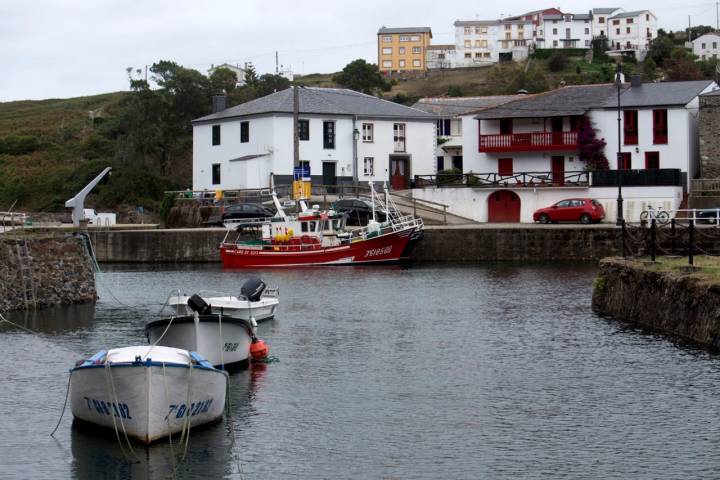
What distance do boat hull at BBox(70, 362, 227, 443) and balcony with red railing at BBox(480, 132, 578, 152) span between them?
173 feet

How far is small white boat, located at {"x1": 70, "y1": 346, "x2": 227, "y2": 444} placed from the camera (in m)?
18.5

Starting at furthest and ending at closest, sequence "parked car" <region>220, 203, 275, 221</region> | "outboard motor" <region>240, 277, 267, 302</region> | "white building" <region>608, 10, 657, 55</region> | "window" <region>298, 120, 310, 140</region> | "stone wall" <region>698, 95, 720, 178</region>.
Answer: "white building" <region>608, 10, 657, 55</region> < "window" <region>298, 120, 310, 140</region> < "stone wall" <region>698, 95, 720, 178</region> < "parked car" <region>220, 203, 275, 221</region> < "outboard motor" <region>240, 277, 267, 302</region>

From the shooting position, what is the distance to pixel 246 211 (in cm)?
6500

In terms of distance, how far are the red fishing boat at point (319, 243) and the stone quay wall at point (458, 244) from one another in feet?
7.21

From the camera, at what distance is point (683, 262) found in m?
33.0

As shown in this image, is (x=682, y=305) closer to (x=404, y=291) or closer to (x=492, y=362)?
(x=492, y=362)

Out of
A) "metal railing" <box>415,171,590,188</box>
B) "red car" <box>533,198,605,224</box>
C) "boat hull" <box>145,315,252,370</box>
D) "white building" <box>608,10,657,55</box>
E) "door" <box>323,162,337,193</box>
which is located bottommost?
"boat hull" <box>145,315,252,370</box>

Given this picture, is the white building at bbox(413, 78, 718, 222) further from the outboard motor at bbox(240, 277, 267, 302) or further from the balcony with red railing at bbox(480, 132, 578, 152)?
the outboard motor at bbox(240, 277, 267, 302)

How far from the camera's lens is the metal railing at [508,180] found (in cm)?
6644

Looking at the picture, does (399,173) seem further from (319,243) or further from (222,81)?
(222,81)

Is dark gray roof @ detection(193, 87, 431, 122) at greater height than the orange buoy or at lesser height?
greater

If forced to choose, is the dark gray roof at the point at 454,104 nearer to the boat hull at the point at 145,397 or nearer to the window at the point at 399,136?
the window at the point at 399,136

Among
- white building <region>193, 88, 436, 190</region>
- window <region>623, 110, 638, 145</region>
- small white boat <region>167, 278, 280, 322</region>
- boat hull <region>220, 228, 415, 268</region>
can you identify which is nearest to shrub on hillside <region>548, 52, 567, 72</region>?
white building <region>193, 88, 436, 190</region>

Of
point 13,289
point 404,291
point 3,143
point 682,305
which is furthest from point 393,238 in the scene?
point 3,143
